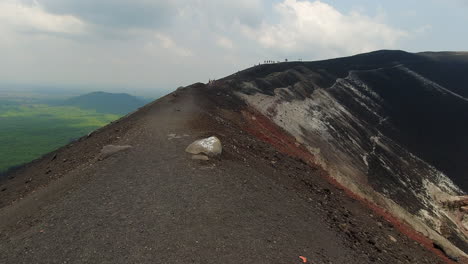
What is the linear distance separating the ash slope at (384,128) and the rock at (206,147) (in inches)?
730

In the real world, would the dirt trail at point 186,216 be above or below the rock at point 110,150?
below

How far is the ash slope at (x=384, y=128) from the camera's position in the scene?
37906 mm

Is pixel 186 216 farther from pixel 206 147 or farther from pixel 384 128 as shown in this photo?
pixel 384 128

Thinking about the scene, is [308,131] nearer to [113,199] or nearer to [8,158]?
[113,199]

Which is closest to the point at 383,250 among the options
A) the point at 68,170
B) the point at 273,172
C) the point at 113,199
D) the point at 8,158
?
the point at 273,172

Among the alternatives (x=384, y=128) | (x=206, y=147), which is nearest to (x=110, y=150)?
(x=206, y=147)

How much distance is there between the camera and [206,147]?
1905 centimetres

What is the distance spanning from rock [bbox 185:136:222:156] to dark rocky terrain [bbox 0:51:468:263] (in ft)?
1.69

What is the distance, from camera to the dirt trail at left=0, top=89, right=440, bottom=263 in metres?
11.0

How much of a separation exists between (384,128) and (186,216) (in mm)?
65928

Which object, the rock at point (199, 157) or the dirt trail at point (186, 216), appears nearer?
the dirt trail at point (186, 216)

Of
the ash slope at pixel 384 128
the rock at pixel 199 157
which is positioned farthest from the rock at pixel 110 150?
the ash slope at pixel 384 128

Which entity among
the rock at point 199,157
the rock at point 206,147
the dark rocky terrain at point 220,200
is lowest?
the dark rocky terrain at point 220,200

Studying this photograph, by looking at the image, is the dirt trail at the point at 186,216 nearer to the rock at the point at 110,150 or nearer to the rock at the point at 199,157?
the rock at the point at 199,157
